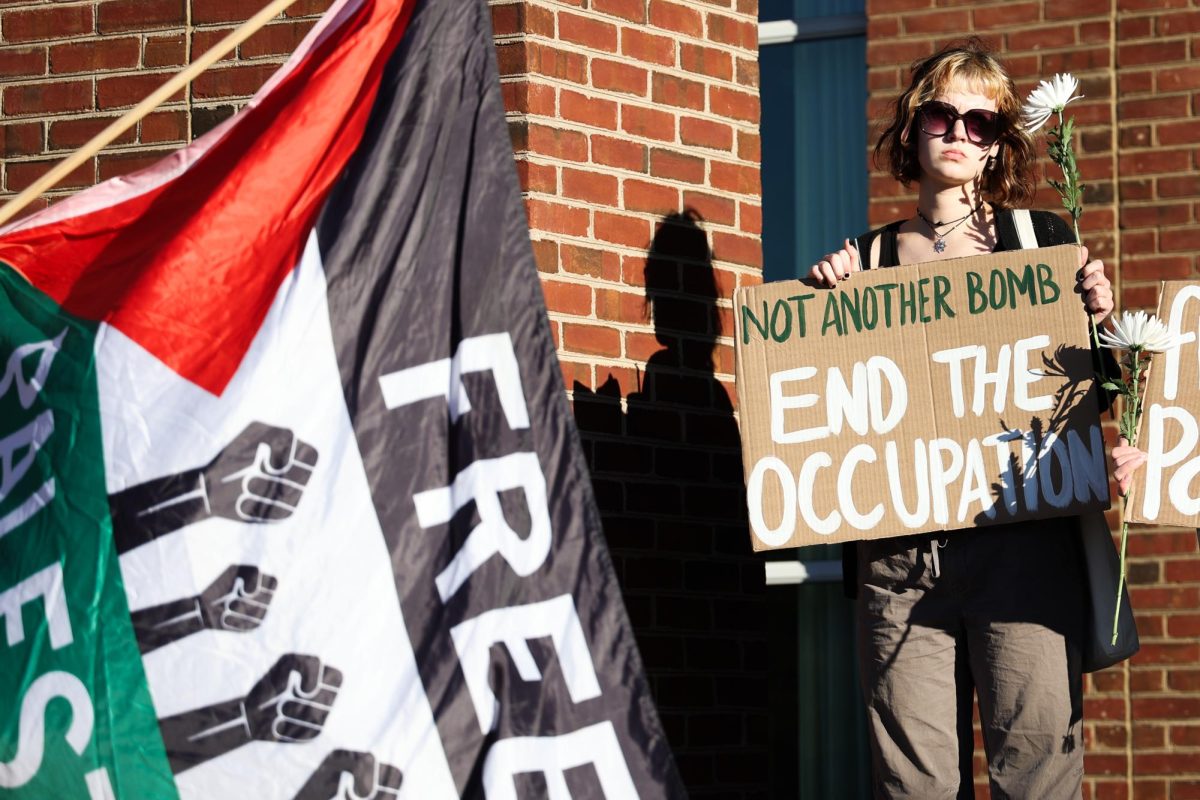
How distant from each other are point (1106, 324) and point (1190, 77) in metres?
2.13

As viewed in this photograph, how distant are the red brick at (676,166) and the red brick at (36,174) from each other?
154 cm

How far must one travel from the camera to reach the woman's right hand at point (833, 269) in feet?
12.7

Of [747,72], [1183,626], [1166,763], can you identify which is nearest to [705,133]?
[747,72]

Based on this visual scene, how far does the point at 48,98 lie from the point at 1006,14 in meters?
3.11

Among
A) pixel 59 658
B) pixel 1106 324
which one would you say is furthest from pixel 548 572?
pixel 1106 324

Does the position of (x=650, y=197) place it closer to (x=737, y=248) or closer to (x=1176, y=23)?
(x=737, y=248)

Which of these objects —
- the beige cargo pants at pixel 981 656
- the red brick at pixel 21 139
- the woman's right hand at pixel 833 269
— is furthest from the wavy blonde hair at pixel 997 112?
the red brick at pixel 21 139

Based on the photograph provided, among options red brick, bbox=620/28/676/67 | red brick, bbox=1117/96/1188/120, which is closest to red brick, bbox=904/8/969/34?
red brick, bbox=1117/96/1188/120

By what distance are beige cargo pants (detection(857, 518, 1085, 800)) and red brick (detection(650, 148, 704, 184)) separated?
1421mm

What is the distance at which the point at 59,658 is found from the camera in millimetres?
2930

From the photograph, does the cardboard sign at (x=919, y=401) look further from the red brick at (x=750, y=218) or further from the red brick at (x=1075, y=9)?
the red brick at (x=1075, y=9)

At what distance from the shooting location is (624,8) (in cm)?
471

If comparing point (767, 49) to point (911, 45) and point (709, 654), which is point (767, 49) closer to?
point (911, 45)

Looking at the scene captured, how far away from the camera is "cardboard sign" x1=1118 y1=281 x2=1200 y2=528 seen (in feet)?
12.0
